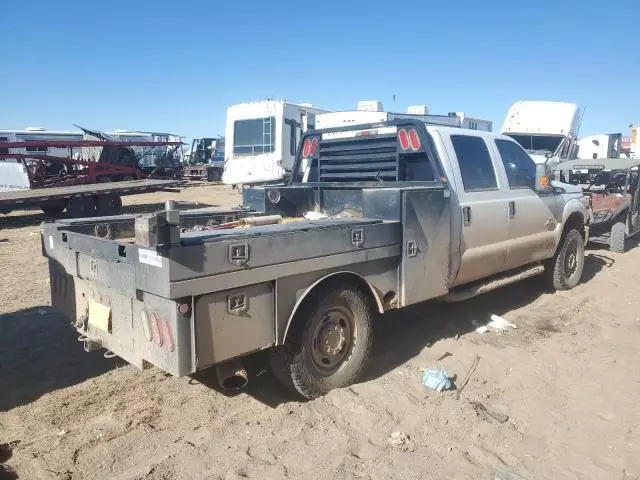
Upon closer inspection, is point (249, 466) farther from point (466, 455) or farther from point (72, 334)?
point (72, 334)

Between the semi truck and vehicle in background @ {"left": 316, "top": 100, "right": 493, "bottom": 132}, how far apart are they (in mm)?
7590

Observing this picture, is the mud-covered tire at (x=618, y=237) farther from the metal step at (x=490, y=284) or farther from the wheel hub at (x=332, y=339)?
the wheel hub at (x=332, y=339)

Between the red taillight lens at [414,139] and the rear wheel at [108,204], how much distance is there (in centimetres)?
1110

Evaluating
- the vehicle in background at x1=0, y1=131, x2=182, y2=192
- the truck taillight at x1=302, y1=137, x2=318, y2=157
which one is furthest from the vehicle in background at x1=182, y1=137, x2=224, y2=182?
the truck taillight at x1=302, y1=137, x2=318, y2=157

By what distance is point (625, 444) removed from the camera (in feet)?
11.1

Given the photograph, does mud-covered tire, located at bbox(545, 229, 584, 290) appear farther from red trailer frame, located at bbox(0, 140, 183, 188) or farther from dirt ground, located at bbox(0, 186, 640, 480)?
red trailer frame, located at bbox(0, 140, 183, 188)

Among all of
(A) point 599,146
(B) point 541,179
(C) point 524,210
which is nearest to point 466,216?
(C) point 524,210

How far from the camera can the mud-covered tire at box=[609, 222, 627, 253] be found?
9.84 meters

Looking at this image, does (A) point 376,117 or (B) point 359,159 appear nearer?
(B) point 359,159

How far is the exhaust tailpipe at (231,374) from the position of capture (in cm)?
341

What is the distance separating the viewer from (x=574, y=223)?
22.9 ft

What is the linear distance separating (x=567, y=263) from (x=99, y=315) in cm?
597

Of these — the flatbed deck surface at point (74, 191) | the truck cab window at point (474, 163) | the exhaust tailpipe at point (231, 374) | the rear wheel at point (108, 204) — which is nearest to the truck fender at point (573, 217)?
the truck cab window at point (474, 163)

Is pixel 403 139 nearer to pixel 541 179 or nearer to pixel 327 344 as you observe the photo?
pixel 541 179
